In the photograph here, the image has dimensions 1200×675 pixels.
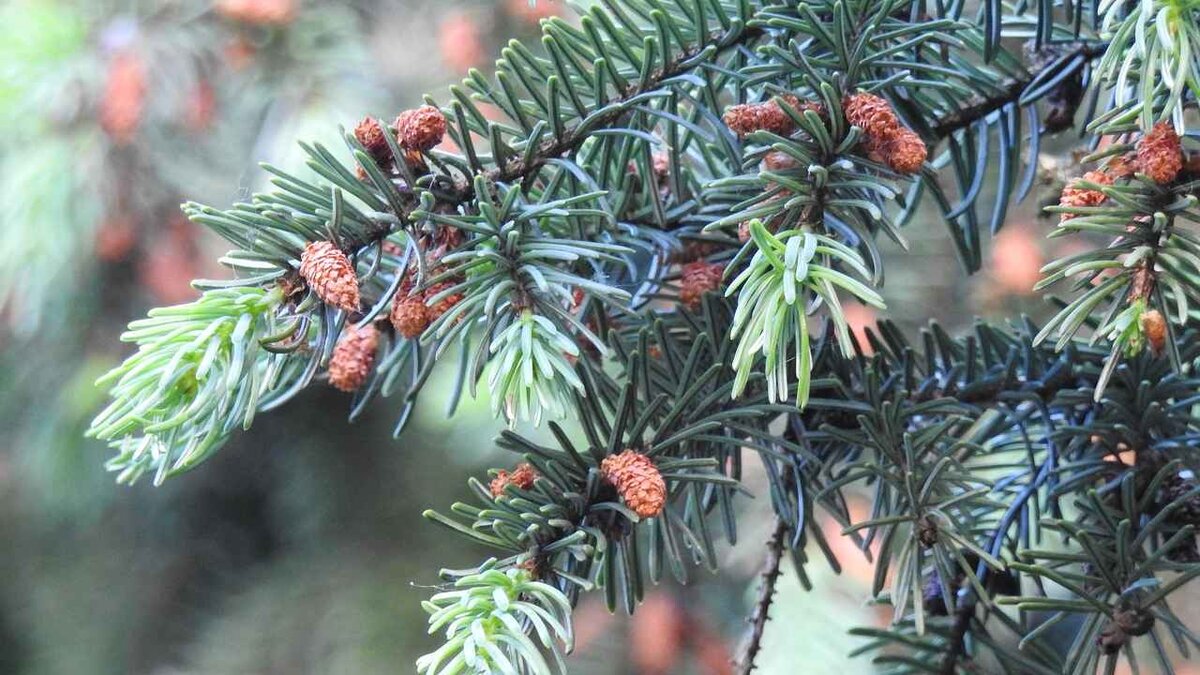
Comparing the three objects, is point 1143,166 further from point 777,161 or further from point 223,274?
point 223,274

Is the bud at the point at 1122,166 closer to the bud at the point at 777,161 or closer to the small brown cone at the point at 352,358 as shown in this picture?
the bud at the point at 777,161

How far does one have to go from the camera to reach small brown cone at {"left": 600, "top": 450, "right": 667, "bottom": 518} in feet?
0.85

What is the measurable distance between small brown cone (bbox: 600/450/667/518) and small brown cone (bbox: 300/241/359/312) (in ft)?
0.26

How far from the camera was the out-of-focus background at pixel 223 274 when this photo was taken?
2.42 feet

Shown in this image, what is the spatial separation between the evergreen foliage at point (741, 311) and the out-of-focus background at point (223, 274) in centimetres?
36

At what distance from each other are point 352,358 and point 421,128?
0.28 feet

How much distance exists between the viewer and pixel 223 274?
2.78 feet

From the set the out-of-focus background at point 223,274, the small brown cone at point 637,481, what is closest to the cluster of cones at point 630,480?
the small brown cone at point 637,481

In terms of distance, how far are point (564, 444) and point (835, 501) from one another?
0.34 feet

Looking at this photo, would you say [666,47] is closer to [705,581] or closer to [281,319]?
[281,319]

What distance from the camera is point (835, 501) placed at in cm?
33

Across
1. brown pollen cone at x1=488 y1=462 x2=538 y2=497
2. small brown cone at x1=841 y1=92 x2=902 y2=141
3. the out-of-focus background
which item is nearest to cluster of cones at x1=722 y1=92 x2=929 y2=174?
small brown cone at x1=841 y1=92 x2=902 y2=141

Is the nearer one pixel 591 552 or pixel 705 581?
pixel 591 552

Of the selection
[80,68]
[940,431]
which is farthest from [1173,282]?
[80,68]
